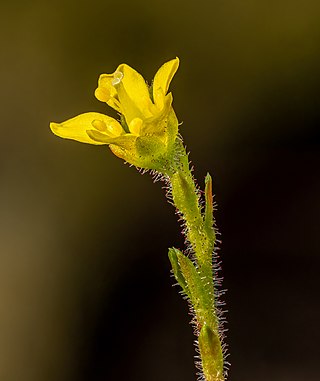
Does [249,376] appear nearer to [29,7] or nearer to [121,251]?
[121,251]

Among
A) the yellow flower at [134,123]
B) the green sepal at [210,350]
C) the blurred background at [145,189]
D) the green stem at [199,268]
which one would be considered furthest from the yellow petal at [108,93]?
the blurred background at [145,189]

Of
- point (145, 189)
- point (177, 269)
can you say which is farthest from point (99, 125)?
point (145, 189)

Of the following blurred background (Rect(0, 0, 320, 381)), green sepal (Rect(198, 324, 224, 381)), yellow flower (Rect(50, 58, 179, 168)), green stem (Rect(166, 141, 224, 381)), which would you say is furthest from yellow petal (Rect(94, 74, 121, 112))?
blurred background (Rect(0, 0, 320, 381))

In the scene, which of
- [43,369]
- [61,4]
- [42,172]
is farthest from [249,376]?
[61,4]

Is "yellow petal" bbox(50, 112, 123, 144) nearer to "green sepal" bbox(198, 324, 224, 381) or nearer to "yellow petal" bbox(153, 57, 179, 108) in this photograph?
"yellow petal" bbox(153, 57, 179, 108)

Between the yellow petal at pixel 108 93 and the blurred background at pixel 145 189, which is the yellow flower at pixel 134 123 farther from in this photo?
the blurred background at pixel 145 189
